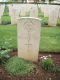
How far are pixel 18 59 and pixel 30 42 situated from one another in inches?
20.4

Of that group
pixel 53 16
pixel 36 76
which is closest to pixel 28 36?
pixel 36 76

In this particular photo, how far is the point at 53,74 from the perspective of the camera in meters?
5.72

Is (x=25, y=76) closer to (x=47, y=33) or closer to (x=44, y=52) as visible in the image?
(x=44, y=52)

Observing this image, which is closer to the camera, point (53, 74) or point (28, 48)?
point (53, 74)

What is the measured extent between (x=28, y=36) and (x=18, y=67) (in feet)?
2.89

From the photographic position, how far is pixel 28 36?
6195mm

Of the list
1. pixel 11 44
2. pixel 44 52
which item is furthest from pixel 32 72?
pixel 11 44

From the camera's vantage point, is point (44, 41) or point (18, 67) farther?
point (44, 41)

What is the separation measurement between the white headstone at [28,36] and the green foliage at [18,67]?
408mm

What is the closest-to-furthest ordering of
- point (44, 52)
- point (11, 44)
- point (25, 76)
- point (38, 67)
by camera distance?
point (25, 76) → point (38, 67) → point (44, 52) → point (11, 44)

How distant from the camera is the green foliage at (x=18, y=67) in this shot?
5602 mm

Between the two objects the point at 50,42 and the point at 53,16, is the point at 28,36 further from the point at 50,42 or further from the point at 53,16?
the point at 53,16

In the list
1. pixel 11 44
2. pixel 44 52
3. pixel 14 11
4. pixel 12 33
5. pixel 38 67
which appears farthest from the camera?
pixel 14 11

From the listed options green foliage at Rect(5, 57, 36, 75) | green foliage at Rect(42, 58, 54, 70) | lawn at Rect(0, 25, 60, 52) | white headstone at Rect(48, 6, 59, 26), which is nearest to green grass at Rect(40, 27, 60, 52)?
lawn at Rect(0, 25, 60, 52)
